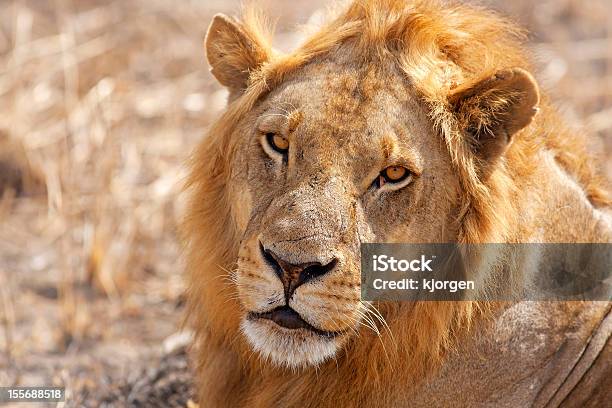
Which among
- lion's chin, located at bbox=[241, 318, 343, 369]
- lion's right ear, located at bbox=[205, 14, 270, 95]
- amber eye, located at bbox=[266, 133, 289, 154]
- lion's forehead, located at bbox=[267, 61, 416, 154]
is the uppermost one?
lion's right ear, located at bbox=[205, 14, 270, 95]

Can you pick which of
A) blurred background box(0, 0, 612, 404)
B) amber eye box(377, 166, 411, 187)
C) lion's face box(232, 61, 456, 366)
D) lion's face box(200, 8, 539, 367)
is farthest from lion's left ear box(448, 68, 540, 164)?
blurred background box(0, 0, 612, 404)

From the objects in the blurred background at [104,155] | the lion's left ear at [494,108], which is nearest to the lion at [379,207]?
the lion's left ear at [494,108]

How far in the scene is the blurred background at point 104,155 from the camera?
216 inches

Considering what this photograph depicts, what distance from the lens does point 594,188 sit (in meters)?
3.87

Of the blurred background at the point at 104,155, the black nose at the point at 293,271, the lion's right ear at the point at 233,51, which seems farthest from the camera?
the blurred background at the point at 104,155

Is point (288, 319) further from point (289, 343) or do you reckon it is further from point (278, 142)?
point (278, 142)

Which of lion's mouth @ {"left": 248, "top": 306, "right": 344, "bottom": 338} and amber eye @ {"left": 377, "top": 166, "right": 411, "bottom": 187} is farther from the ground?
amber eye @ {"left": 377, "top": 166, "right": 411, "bottom": 187}

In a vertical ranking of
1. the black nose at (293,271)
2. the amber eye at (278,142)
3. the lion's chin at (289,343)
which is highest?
the amber eye at (278,142)

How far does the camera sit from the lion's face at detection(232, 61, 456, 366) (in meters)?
3.14

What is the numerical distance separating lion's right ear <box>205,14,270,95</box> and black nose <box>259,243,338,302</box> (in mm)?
944

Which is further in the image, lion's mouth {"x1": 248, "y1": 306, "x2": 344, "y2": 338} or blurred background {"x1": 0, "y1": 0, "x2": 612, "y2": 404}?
blurred background {"x1": 0, "y1": 0, "x2": 612, "y2": 404}

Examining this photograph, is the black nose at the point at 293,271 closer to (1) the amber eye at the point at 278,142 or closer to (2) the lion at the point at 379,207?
(2) the lion at the point at 379,207

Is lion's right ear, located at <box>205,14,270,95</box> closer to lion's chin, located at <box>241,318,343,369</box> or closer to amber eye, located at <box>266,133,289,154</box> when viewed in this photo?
amber eye, located at <box>266,133,289,154</box>

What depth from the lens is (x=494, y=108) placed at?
3.36 meters
